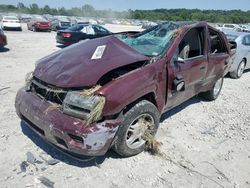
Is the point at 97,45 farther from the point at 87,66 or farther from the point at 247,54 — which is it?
the point at 247,54

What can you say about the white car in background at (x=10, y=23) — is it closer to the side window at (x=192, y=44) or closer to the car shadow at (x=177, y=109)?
the car shadow at (x=177, y=109)

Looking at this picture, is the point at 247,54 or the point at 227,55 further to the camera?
the point at 247,54

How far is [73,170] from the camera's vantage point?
3414 millimetres

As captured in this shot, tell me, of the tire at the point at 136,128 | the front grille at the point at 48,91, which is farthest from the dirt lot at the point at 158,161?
the front grille at the point at 48,91

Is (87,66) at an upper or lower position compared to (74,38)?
upper

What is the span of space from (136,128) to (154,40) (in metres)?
1.65

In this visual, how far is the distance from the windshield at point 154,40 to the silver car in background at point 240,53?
447 centimetres

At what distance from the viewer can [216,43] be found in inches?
231

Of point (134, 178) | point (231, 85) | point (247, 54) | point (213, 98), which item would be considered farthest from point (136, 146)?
point (247, 54)

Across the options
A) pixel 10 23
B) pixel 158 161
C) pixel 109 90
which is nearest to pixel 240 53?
pixel 158 161

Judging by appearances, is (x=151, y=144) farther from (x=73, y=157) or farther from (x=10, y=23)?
(x=10, y=23)

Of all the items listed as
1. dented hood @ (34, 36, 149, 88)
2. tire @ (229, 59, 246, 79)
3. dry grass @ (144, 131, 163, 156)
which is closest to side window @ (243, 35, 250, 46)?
tire @ (229, 59, 246, 79)

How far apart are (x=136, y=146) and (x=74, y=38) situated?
1225 cm

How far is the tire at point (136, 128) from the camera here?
11.3 feet
